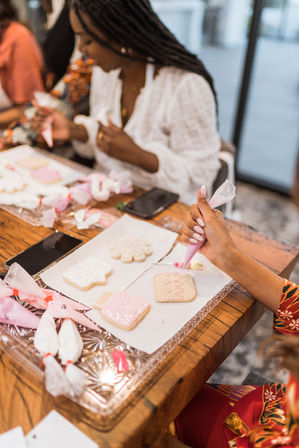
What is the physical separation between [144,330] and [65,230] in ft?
1.43

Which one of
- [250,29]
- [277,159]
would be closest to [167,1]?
[250,29]

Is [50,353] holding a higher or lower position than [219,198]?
lower

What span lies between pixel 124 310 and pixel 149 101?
3.21 ft

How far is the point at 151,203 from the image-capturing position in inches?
48.6

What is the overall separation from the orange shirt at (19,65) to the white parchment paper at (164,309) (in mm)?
1542

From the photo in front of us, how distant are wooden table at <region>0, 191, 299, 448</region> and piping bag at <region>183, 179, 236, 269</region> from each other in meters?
0.13

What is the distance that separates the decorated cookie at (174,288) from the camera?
0.86 m

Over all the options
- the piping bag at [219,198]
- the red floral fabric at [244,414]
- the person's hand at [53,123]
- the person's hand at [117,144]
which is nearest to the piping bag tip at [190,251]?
the piping bag at [219,198]

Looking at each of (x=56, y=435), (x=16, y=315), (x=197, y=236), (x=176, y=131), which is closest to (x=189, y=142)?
(x=176, y=131)

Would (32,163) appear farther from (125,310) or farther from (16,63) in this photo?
(16,63)

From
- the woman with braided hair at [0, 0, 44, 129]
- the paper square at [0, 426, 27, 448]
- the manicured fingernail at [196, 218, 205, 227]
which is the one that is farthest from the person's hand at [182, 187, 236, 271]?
the woman with braided hair at [0, 0, 44, 129]

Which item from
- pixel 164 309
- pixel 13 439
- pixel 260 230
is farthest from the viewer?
pixel 260 230

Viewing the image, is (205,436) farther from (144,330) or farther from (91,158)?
(91,158)

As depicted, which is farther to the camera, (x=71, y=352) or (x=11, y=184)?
(x=11, y=184)
